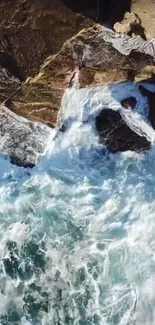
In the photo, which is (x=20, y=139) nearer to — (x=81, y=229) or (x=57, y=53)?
(x=57, y=53)

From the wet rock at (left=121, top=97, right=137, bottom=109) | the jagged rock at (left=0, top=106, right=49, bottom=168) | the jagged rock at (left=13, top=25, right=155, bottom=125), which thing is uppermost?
the jagged rock at (left=13, top=25, right=155, bottom=125)

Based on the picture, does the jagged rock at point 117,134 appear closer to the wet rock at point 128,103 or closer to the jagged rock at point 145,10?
the wet rock at point 128,103

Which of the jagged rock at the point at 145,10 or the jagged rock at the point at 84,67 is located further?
the jagged rock at the point at 84,67

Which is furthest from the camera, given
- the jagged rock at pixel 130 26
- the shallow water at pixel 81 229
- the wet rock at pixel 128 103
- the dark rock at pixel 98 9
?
the wet rock at pixel 128 103

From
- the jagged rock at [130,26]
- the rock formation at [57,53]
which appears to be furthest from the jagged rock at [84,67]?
the jagged rock at [130,26]

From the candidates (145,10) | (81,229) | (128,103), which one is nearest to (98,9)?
(145,10)

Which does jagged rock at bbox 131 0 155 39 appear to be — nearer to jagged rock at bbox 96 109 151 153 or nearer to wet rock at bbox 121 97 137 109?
wet rock at bbox 121 97 137 109

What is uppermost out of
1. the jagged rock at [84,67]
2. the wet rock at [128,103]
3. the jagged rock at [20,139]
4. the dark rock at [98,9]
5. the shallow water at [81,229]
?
the dark rock at [98,9]

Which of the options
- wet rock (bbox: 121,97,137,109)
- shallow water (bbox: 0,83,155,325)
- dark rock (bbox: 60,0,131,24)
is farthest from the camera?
wet rock (bbox: 121,97,137,109)

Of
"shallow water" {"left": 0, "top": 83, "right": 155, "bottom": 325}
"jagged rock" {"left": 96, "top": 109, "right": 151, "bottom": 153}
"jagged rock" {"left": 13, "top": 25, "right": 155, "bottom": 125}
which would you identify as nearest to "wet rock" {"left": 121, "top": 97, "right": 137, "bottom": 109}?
"shallow water" {"left": 0, "top": 83, "right": 155, "bottom": 325}
